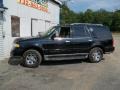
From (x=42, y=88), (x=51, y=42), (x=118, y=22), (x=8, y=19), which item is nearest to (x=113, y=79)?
(x=42, y=88)

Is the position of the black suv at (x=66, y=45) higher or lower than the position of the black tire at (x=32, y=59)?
higher

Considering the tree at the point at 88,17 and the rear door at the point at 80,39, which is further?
the tree at the point at 88,17

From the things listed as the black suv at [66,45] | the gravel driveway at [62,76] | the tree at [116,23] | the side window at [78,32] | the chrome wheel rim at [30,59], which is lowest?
the gravel driveway at [62,76]

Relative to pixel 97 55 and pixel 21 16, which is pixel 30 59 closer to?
pixel 97 55

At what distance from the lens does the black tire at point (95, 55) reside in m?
14.5

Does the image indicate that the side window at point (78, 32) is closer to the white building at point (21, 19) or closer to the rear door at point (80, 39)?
the rear door at point (80, 39)

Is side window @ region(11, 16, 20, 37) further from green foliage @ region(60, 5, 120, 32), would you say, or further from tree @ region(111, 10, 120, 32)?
tree @ region(111, 10, 120, 32)

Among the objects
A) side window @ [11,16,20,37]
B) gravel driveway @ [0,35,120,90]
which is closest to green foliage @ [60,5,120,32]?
side window @ [11,16,20,37]

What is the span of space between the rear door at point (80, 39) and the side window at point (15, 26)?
401cm

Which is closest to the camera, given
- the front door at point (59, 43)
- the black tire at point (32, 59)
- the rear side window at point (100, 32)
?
the black tire at point (32, 59)

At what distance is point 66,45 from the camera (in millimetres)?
13703

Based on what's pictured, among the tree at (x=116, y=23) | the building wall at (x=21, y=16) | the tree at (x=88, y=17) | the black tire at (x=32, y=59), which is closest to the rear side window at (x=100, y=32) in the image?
the black tire at (x=32, y=59)

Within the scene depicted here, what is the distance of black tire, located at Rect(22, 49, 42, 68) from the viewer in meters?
13.1

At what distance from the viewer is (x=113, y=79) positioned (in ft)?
34.3
